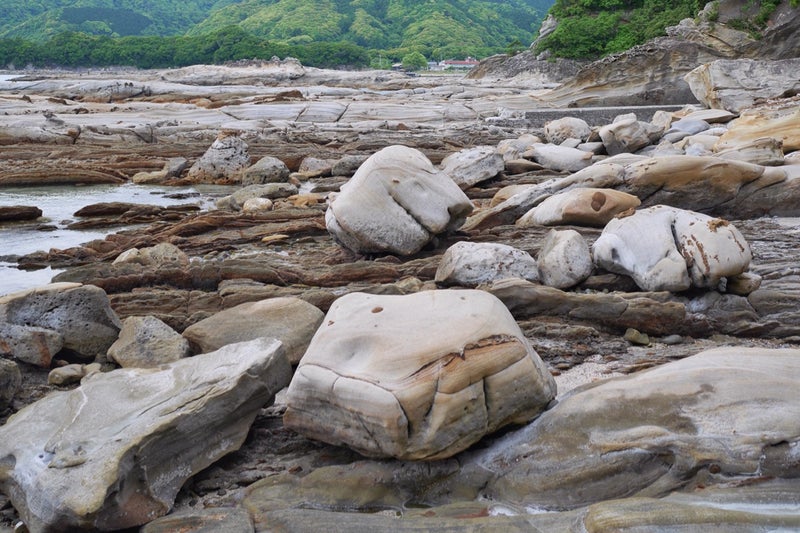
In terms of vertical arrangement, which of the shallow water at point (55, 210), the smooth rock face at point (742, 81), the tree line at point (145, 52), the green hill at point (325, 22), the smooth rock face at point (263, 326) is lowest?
the shallow water at point (55, 210)

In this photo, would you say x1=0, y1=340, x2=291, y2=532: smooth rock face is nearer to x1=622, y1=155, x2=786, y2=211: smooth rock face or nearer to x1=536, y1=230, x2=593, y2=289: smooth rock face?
x1=536, y1=230, x2=593, y2=289: smooth rock face

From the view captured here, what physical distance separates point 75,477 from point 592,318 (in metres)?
3.63

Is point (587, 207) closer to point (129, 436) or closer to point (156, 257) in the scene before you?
point (156, 257)

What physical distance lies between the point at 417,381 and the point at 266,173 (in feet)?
34.9

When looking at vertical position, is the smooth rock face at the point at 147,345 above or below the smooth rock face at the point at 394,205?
below

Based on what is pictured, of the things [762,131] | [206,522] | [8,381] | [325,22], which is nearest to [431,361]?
[206,522]

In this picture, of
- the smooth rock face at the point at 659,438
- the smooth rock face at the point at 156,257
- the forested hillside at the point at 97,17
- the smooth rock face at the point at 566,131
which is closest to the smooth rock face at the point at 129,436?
the smooth rock face at the point at 659,438

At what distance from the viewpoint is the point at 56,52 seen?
74.2m

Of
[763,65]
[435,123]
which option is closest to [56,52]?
[435,123]

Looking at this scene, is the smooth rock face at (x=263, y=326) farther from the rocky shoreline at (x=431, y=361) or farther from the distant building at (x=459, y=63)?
the distant building at (x=459, y=63)

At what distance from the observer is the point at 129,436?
3.62 m

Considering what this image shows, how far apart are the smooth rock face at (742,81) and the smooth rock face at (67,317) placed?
15450mm

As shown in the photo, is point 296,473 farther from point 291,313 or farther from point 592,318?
point 592,318

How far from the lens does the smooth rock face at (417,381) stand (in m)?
3.65
